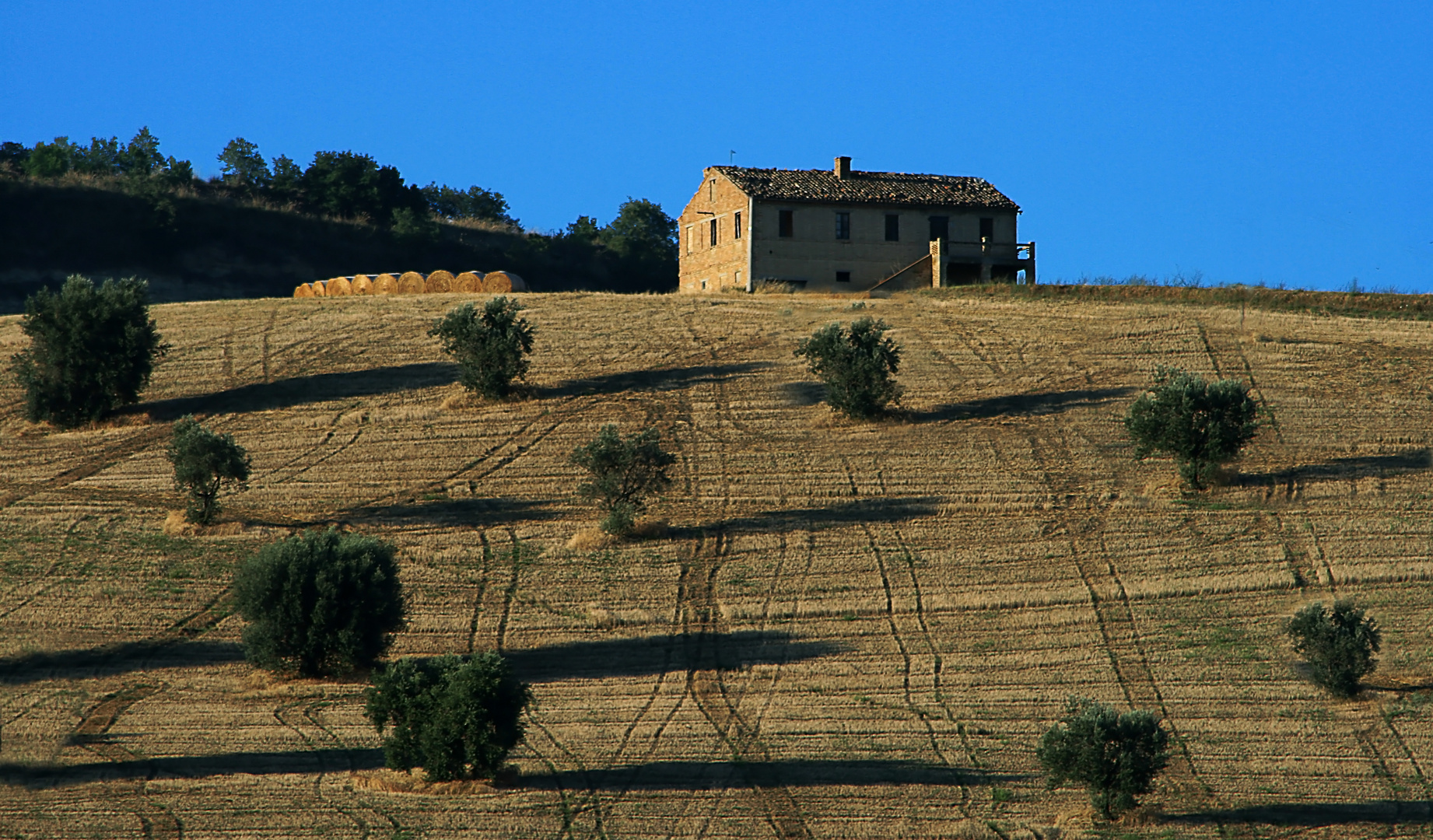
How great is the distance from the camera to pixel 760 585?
2823 centimetres

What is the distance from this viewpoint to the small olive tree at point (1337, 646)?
2334cm

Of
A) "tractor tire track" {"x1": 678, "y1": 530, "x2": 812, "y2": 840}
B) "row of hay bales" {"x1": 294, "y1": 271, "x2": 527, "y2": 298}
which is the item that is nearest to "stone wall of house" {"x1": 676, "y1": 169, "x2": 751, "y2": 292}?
"row of hay bales" {"x1": 294, "y1": 271, "x2": 527, "y2": 298}

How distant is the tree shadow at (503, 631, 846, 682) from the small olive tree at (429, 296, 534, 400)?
14.3 m

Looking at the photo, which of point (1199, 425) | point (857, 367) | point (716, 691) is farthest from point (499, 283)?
point (716, 691)

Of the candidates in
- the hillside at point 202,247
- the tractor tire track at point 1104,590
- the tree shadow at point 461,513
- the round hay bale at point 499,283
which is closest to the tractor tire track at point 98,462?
the tree shadow at point 461,513

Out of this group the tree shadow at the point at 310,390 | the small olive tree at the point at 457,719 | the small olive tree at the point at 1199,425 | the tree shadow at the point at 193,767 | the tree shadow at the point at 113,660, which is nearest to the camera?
the tree shadow at the point at 193,767

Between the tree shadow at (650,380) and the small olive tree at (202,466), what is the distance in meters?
10.5

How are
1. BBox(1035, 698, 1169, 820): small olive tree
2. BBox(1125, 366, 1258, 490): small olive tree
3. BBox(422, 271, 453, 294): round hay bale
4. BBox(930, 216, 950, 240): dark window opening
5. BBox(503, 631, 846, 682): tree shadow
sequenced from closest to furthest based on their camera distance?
BBox(1035, 698, 1169, 820): small olive tree → BBox(503, 631, 846, 682): tree shadow → BBox(1125, 366, 1258, 490): small olive tree → BBox(422, 271, 453, 294): round hay bale → BBox(930, 216, 950, 240): dark window opening

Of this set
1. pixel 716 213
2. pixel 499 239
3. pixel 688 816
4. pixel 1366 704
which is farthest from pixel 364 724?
pixel 499 239

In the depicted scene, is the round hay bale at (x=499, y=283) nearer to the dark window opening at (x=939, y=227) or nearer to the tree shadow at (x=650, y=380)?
the tree shadow at (x=650, y=380)

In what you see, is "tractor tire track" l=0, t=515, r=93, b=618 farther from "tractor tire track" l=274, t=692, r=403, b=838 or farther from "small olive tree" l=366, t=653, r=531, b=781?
"small olive tree" l=366, t=653, r=531, b=781

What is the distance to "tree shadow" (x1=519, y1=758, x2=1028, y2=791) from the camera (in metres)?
19.6

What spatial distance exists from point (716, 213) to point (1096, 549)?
1322 inches

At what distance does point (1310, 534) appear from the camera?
30047 millimetres
